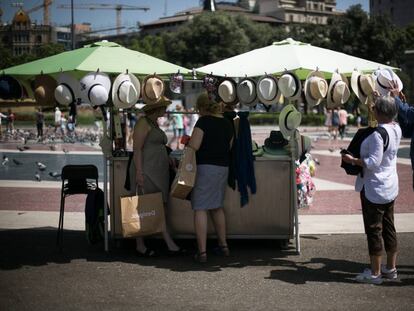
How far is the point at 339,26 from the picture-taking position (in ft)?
217

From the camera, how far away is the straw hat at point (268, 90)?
25.5 ft

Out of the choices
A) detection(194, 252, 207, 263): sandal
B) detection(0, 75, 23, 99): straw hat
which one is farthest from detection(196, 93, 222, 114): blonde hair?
detection(0, 75, 23, 99): straw hat

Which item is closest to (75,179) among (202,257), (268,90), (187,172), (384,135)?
(187,172)

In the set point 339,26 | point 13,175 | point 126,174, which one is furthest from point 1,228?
point 339,26

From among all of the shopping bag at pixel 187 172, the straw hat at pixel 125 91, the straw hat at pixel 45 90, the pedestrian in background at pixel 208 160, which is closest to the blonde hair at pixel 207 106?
the pedestrian in background at pixel 208 160

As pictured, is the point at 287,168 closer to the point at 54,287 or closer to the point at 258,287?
the point at 258,287

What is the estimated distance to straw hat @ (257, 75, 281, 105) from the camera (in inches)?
307

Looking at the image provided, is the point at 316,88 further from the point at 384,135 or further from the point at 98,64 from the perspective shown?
the point at 98,64

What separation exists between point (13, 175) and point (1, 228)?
6978 millimetres

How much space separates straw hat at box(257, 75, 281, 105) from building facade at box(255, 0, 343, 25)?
147m

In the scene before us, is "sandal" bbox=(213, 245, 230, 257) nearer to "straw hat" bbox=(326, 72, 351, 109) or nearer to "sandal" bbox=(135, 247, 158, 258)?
"sandal" bbox=(135, 247, 158, 258)

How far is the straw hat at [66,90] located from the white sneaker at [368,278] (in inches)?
151

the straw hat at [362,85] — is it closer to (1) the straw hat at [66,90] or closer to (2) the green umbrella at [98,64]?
(2) the green umbrella at [98,64]

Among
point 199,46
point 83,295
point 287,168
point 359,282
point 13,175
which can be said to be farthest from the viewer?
point 199,46
